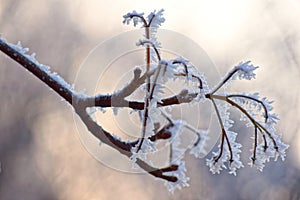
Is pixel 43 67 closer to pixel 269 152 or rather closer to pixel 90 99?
pixel 90 99

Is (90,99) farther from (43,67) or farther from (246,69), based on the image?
(246,69)

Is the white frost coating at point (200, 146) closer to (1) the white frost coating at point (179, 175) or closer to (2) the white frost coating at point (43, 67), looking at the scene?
(1) the white frost coating at point (179, 175)

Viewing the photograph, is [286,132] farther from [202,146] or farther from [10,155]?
[202,146]

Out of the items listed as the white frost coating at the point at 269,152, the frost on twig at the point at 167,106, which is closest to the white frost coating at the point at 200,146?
the frost on twig at the point at 167,106

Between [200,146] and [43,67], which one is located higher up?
[43,67]

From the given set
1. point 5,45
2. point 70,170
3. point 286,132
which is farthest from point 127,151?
point 70,170

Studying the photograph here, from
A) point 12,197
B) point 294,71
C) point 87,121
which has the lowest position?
point 12,197

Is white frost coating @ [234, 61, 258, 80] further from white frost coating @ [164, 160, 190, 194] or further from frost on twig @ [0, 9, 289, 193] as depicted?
white frost coating @ [164, 160, 190, 194]

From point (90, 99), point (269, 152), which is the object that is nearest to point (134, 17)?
point (90, 99)

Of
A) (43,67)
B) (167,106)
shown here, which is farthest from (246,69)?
(43,67)
